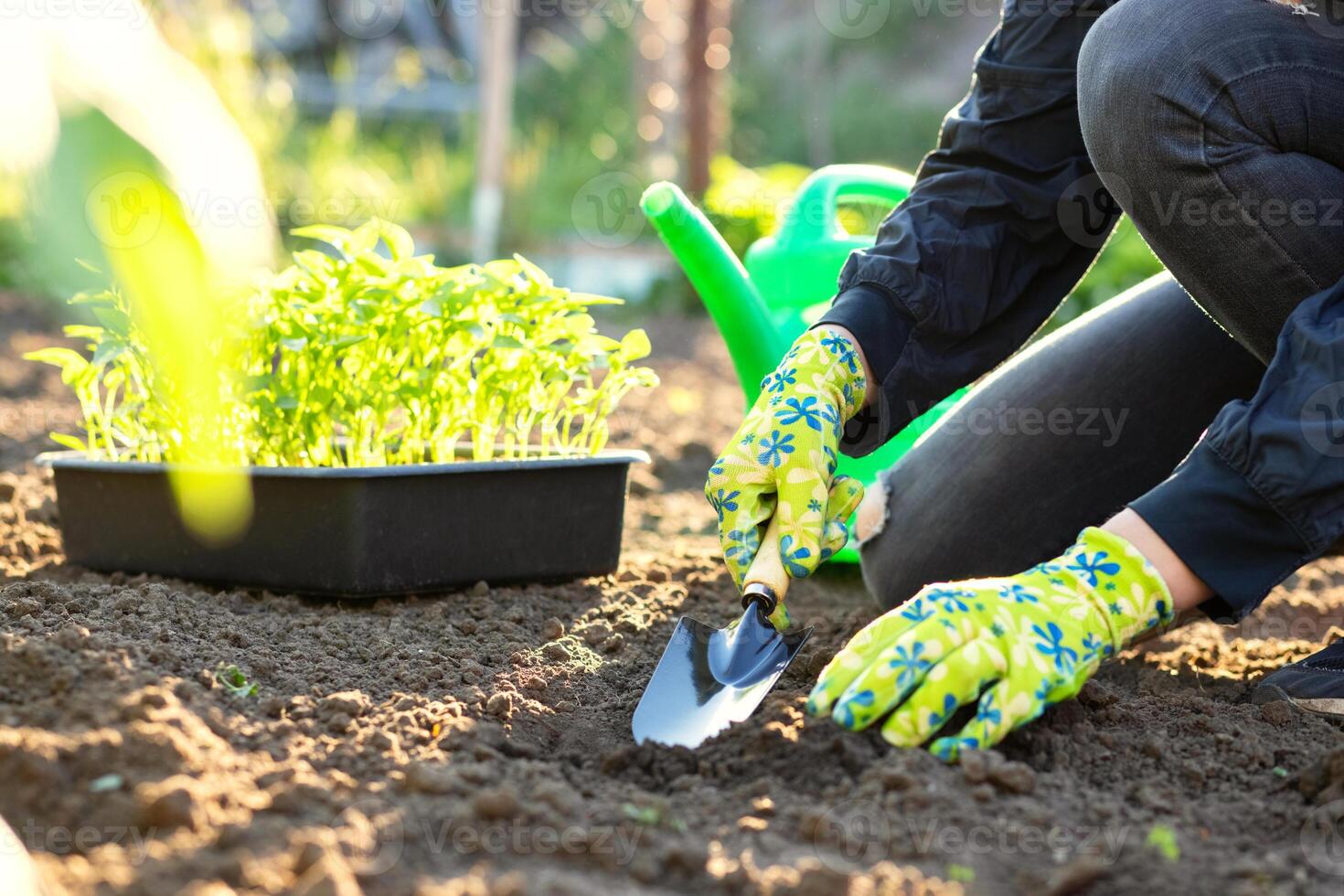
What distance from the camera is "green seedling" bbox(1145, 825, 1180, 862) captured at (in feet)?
3.17

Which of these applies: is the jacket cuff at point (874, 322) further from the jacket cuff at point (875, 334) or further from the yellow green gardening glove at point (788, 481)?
the yellow green gardening glove at point (788, 481)

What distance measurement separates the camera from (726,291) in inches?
76.8

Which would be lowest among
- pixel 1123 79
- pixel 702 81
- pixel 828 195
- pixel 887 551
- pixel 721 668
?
pixel 887 551

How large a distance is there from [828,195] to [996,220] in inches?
21.2

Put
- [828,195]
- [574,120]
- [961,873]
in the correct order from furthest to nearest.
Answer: [574,120] → [828,195] → [961,873]

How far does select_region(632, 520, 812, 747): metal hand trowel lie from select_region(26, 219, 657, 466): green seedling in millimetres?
459

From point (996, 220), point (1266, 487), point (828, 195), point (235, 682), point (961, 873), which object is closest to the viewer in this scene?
point (961, 873)

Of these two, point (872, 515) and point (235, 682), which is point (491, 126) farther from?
point (235, 682)

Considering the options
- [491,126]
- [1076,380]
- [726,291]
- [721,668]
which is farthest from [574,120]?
[721,668]

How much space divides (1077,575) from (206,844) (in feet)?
2.53

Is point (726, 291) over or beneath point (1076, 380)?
over

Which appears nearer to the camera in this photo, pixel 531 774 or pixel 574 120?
pixel 531 774

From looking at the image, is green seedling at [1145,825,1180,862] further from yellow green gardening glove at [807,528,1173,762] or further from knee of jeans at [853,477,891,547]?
knee of jeans at [853,477,891,547]

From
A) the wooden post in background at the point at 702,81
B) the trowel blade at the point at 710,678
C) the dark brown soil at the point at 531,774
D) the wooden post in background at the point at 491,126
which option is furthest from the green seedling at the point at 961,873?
the wooden post in background at the point at 702,81
